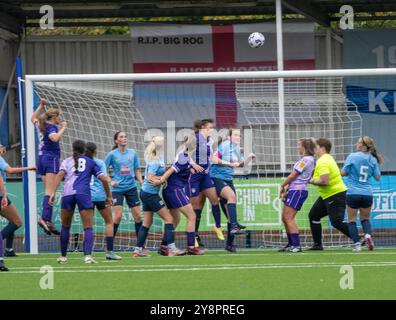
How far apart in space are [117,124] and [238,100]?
255 cm

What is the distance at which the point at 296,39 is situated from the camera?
29.2 m

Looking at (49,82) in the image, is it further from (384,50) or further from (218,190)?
(384,50)

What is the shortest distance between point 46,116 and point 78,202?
2.94m

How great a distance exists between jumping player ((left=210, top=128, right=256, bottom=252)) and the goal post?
1.26m

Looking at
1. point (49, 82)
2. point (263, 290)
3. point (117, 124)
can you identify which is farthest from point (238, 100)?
point (263, 290)

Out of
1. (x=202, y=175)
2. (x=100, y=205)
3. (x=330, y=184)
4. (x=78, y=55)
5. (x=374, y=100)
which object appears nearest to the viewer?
(x=100, y=205)

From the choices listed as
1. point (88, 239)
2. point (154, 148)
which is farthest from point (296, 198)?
point (88, 239)

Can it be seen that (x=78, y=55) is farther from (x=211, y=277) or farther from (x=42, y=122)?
(x=211, y=277)

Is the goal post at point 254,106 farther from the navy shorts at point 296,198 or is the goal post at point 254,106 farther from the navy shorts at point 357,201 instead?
the navy shorts at point 296,198

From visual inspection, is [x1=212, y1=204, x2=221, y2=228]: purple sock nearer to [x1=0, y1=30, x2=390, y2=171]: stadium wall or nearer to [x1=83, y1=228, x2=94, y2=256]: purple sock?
[x1=83, y1=228, x2=94, y2=256]: purple sock

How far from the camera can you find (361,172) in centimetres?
1803

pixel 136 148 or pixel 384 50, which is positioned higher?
pixel 384 50

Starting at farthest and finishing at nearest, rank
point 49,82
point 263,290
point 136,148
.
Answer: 1. point 136,148
2. point 49,82
3. point 263,290

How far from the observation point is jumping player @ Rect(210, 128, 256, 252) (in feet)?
58.5
